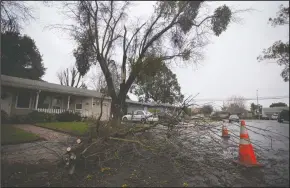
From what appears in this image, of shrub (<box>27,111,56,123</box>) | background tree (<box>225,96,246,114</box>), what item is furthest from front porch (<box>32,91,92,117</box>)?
background tree (<box>225,96,246,114</box>)

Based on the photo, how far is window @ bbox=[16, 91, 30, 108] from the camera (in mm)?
14328

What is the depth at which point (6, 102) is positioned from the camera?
524 inches

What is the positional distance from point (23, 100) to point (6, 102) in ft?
4.81

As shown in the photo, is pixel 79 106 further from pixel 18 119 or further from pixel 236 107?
pixel 236 107

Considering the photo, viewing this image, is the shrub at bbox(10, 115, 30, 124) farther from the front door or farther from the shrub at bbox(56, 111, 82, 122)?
the shrub at bbox(56, 111, 82, 122)

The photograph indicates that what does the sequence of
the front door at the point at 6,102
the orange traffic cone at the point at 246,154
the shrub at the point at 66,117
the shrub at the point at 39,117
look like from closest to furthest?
1. the orange traffic cone at the point at 246,154
2. the shrub at the point at 39,117
3. the front door at the point at 6,102
4. the shrub at the point at 66,117

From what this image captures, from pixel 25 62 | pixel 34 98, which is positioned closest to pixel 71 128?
pixel 34 98

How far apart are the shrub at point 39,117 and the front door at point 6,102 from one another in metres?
1.94

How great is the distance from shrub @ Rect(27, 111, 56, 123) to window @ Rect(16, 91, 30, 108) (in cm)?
233

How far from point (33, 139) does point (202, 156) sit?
6.10 meters

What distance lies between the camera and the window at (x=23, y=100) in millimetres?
14328

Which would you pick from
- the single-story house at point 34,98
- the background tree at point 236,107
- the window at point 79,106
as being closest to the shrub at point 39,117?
the single-story house at point 34,98

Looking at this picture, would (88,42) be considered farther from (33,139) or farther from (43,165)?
(43,165)

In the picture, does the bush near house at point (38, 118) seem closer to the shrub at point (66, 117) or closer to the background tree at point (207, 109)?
the shrub at point (66, 117)
